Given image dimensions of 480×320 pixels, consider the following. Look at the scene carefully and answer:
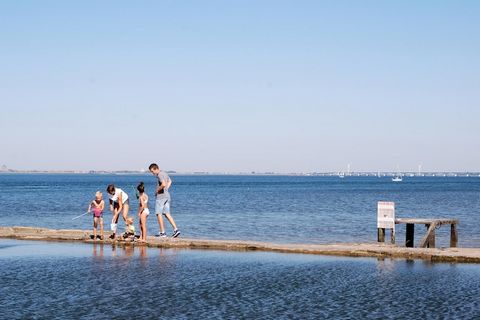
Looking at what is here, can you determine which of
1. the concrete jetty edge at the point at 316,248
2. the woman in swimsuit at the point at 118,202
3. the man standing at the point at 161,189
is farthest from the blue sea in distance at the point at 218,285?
the man standing at the point at 161,189

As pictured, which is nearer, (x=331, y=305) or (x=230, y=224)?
(x=331, y=305)

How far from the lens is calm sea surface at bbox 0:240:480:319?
1240cm

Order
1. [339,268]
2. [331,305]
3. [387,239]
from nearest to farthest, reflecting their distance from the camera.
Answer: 1. [331,305]
2. [339,268]
3. [387,239]

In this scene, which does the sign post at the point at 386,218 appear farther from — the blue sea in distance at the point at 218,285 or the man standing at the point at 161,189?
the man standing at the point at 161,189

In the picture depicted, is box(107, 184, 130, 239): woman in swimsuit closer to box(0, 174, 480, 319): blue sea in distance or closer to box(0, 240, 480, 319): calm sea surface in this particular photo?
box(0, 174, 480, 319): blue sea in distance

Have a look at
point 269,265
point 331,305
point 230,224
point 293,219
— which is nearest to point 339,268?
point 269,265

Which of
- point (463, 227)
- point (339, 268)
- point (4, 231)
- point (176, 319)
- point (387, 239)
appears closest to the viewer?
point (176, 319)

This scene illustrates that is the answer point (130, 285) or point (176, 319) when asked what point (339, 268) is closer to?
point (130, 285)

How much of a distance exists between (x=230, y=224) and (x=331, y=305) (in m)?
30.9

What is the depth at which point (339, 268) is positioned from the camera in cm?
1842

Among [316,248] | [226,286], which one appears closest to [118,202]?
[316,248]

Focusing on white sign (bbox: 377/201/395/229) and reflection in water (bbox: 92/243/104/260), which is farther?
white sign (bbox: 377/201/395/229)

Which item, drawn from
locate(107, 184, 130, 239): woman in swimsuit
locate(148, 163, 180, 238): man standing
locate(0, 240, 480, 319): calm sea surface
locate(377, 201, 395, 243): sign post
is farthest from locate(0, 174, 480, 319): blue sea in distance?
locate(377, 201, 395, 243): sign post

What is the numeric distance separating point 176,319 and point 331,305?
10.0 ft
